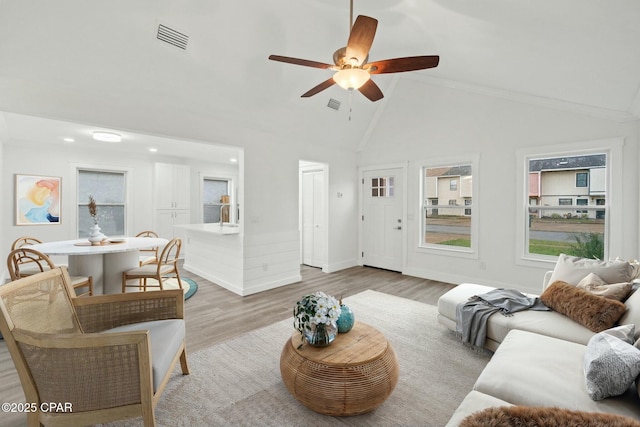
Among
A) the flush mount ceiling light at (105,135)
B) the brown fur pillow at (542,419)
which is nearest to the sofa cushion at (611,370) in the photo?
the brown fur pillow at (542,419)

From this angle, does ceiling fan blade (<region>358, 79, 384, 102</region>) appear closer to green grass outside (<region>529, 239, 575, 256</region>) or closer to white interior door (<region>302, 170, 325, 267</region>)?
white interior door (<region>302, 170, 325, 267</region>)

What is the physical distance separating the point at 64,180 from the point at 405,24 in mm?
6364

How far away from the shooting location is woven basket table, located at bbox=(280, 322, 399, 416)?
5.85ft

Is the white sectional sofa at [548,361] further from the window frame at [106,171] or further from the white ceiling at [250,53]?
the window frame at [106,171]

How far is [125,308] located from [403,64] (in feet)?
8.76

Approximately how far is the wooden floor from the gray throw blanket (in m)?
1.32

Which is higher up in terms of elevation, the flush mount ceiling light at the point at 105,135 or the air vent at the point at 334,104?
the air vent at the point at 334,104

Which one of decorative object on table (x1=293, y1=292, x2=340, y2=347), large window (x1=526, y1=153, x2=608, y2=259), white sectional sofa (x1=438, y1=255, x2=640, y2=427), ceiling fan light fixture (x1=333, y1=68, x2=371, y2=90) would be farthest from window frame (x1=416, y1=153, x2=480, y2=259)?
decorative object on table (x1=293, y1=292, x2=340, y2=347)

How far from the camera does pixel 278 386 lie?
2195 mm

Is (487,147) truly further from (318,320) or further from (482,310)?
(318,320)

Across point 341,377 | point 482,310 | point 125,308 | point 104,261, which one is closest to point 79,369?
point 125,308

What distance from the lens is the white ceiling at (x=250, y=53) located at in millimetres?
2414

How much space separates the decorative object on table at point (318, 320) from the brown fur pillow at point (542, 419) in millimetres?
954

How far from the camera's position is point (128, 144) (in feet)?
18.7
